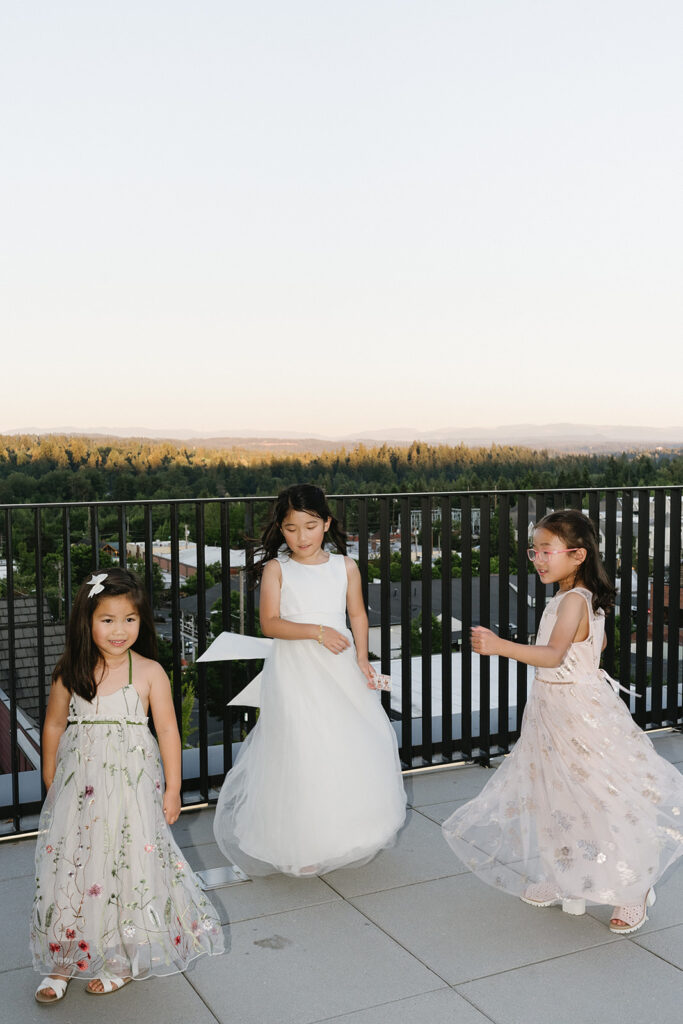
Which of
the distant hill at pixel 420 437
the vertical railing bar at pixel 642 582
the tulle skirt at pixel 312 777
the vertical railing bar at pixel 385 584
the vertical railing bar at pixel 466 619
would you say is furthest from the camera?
the distant hill at pixel 420 437

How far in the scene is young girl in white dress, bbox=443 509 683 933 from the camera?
243 centimetres

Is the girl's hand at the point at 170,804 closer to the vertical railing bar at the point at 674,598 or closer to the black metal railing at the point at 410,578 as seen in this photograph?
the black metal railing at the point at 410,578

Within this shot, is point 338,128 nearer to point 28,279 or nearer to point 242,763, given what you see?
point 28,279

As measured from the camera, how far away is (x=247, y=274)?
45.3m

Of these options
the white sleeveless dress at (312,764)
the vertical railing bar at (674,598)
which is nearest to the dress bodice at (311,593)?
the white sleeveless dress at (312,764)

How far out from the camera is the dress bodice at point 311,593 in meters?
2.85

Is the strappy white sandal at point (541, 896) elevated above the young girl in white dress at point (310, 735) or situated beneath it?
situated beneath

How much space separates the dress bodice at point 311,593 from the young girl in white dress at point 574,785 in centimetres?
57

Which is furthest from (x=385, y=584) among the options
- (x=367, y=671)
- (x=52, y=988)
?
(x=52, y=988)

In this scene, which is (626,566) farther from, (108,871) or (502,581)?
(108,871)

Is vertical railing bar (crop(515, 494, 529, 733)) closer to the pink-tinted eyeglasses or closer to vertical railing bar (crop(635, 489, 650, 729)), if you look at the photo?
vertical railing bar (crop(635, 489, 650, 729))

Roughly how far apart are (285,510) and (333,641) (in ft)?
1.39

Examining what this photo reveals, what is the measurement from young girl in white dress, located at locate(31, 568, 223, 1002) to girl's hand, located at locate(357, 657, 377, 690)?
2.61ft
